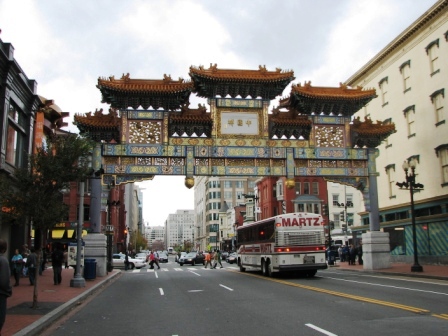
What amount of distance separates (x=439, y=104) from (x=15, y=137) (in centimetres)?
2666

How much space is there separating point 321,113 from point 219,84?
684 cm

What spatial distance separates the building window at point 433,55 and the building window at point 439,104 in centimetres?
149

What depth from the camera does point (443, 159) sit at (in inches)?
1244

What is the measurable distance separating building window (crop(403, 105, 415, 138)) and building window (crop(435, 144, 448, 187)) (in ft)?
11.7

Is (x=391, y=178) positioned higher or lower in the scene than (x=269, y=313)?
higher

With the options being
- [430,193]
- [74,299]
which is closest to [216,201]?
[430,193]

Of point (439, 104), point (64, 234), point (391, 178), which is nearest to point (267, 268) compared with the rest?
point (439, 104)

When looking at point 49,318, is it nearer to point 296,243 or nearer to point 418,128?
point 296,243

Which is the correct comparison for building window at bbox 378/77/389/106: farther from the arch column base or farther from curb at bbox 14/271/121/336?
curb at bbox 14/271/121/336

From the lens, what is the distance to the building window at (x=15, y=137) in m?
24.5

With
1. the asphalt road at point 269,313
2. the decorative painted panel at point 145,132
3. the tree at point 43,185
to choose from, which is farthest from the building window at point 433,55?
the tree at point 43,185

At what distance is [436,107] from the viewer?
32.3m

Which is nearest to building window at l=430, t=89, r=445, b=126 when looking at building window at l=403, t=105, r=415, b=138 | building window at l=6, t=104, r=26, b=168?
building window at l=403, t=105, r=415, b=138

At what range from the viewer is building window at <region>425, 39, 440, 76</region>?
31933 mm
